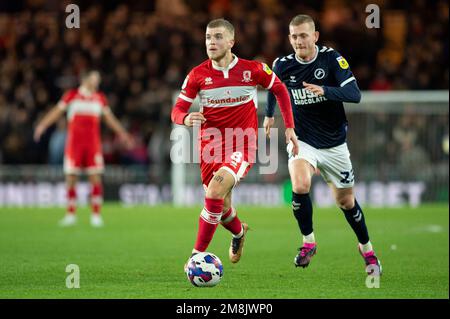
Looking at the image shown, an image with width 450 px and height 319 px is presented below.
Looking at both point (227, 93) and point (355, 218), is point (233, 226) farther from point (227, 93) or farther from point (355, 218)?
point (227, 93)

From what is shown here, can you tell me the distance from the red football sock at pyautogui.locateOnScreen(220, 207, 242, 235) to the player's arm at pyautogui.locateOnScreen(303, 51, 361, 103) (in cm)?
140

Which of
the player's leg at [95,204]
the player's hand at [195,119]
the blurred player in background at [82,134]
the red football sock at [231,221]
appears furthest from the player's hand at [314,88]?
the blurred player in background at [82,134]

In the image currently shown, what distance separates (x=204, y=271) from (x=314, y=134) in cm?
197

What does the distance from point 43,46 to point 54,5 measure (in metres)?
1.55

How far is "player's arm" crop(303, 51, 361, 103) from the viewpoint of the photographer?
27.4 ft

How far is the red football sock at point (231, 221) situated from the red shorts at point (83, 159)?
6496mm

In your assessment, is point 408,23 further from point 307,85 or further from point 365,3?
point 307,85

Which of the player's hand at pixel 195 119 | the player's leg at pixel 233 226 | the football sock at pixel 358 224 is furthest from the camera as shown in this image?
the player's leg at pixel 233 226

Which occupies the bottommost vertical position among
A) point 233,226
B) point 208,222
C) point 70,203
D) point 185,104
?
point 70,203

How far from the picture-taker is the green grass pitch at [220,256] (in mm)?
7641

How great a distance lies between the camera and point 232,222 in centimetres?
911

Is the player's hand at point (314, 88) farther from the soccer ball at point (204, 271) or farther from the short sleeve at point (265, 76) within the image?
the soccer ball at point (204, 271)

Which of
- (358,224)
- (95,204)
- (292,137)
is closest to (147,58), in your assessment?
(95,204)

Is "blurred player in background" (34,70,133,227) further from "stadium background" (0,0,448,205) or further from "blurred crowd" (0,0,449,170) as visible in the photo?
"blurred crowd" (0,0,449,170)
